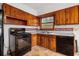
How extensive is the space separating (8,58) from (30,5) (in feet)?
2.59

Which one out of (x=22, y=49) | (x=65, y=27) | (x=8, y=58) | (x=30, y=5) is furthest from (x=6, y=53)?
(x=65, y=27)

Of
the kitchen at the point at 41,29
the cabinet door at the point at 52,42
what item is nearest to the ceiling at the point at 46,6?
the kitchen at the point at 41,29

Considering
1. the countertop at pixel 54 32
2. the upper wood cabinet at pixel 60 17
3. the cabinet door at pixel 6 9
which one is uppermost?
the cabinet door at pixel 6 9

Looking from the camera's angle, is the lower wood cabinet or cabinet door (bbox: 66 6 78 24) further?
the lower wood cabinet

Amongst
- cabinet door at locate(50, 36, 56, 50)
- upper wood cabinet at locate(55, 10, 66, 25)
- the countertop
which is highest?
upper wood cabinet at locate(55, 10, 66, 25)

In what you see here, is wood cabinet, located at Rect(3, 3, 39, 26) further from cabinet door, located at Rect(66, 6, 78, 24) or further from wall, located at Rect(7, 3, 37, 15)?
cabinet door, located at Rect(66, 6, 78, 24)

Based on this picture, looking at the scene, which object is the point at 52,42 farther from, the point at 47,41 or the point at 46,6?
the point at 46,6

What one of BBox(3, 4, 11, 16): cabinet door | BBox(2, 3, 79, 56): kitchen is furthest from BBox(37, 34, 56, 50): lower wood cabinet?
BBox(3, 4, 11, 16): cabinet door

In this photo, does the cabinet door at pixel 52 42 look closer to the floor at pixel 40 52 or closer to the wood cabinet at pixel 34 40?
the floor at pixel 40 52

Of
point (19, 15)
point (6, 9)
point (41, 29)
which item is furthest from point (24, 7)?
point (41, 29)

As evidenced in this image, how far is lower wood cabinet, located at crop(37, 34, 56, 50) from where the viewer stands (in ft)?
4.93

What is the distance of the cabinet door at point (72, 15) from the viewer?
1338mm

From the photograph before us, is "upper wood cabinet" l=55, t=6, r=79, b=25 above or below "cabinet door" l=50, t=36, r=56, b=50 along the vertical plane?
above

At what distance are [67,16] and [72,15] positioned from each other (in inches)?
2.7
